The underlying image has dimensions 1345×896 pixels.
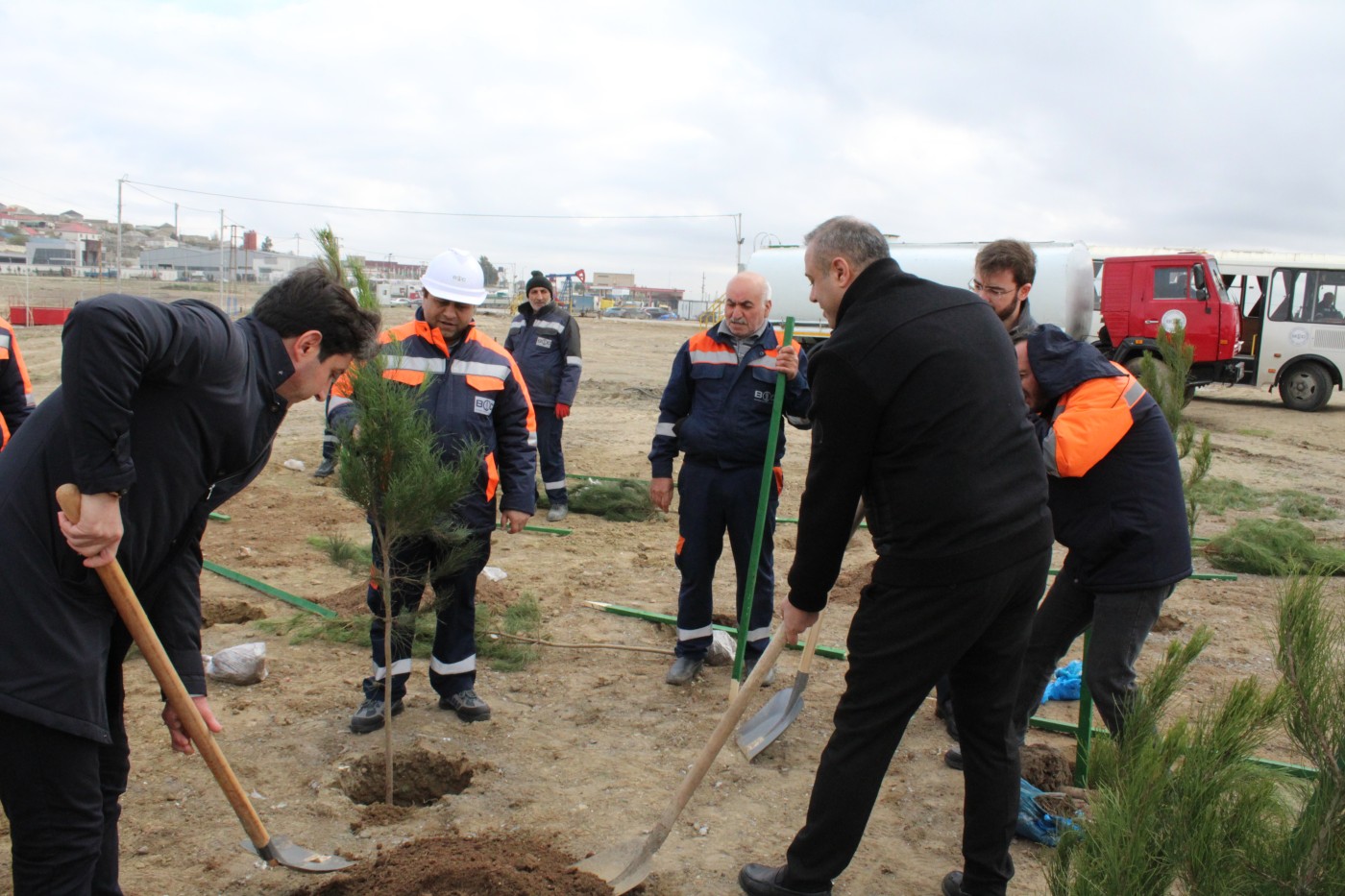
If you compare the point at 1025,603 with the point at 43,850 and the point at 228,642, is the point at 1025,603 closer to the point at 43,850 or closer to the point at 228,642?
the point at 43,850

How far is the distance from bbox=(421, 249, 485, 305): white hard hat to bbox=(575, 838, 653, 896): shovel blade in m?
2.23

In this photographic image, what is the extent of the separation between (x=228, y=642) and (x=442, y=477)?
241cm

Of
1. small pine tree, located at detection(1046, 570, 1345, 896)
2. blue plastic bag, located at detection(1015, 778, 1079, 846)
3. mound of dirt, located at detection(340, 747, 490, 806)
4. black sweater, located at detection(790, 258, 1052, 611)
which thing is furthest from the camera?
mound of dirt, located at detection(340, 747, 490, 806)

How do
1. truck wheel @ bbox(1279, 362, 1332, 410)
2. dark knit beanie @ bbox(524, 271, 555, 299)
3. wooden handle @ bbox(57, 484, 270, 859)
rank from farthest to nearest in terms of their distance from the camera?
truck wheel @ bbox(1279, 362, 1332, 410) → dark knit beanie @ bbox(524, 271, 555, 299) → wooden handle @ bbox(57, 484, 270, 859)

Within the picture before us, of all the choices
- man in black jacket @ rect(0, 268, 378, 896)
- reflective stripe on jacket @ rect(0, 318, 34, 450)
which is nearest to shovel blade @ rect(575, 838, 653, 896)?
man in black jacket @ rect(0, 268, 378, 896)

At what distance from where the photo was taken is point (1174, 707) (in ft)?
14.7

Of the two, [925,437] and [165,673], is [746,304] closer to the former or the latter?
[925,437]

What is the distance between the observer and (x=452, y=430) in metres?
4.18

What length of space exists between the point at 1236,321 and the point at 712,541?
54.4ft

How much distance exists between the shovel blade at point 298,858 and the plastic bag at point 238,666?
1.81 metres

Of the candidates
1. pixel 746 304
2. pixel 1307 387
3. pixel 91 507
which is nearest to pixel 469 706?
pixel 746 304

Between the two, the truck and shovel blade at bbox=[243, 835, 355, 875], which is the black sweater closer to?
shovel blade at bbox=[243, 835, 355, 875]

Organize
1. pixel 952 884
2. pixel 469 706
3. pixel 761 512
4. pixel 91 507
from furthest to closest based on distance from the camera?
1. pixel 761 512
2. pixel 469 706
3. pixel 952 884
4. pixel 91 507

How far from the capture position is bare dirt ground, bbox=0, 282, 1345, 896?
3307 millimetres
